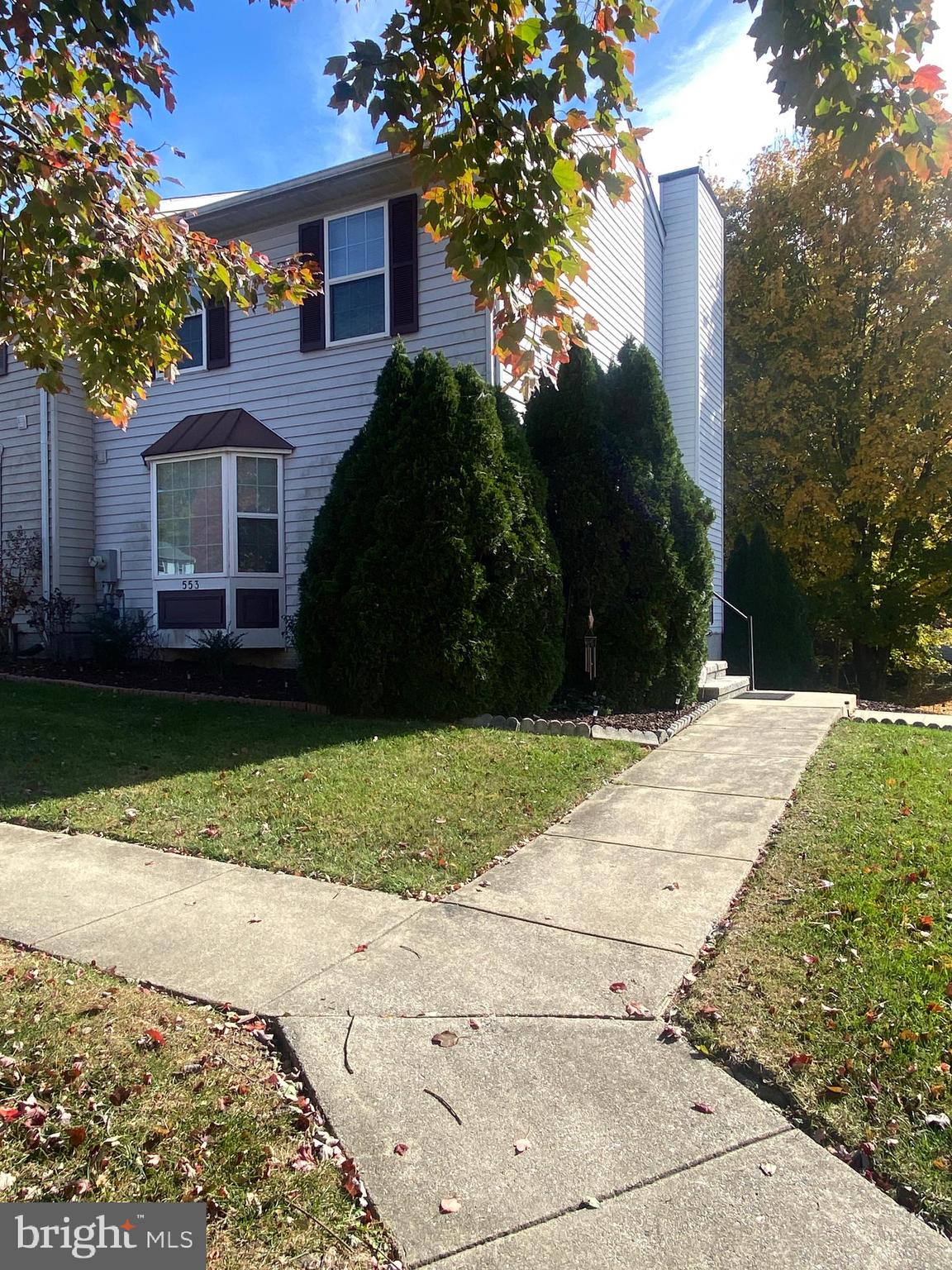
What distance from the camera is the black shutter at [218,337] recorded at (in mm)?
11133

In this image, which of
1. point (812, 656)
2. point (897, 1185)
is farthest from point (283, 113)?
point (812, 656)

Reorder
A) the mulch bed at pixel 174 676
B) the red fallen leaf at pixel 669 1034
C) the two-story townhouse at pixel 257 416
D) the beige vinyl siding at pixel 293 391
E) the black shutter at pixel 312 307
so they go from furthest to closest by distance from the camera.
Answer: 1. the black shutter at pixel 312 307
2. the two-story townhouse at pixel 257 416
3. the beige vinyl siding at pixel 293 391
4. the mulch bed at pixel 174 676
5. the red fallen leaf at pixel 669 1034

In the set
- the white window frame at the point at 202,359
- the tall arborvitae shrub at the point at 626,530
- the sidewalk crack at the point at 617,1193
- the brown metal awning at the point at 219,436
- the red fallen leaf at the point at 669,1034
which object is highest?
the white window frame at the point at 202,359

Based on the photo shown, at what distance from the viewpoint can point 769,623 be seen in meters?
16.3

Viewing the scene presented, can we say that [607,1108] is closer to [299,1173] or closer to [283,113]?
[299,1173]

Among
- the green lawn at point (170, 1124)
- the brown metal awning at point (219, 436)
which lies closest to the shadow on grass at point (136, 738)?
the green lawn at point (170, 1124)

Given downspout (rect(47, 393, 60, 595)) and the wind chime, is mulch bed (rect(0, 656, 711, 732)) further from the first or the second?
downspout (rect(47, 393, 60, 595))

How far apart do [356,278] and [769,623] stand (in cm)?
1033

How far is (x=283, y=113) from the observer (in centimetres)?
537

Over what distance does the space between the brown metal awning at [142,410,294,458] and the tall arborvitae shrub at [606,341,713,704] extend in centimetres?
441

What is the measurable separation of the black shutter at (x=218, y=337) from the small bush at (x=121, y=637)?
356cm

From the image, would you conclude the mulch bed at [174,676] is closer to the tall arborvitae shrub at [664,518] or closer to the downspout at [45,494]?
the downspout at [45,494]

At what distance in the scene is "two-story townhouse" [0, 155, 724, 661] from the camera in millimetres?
9898

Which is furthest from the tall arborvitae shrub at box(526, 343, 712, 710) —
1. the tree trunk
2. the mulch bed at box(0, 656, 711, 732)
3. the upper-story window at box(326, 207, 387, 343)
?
the tree trunk
